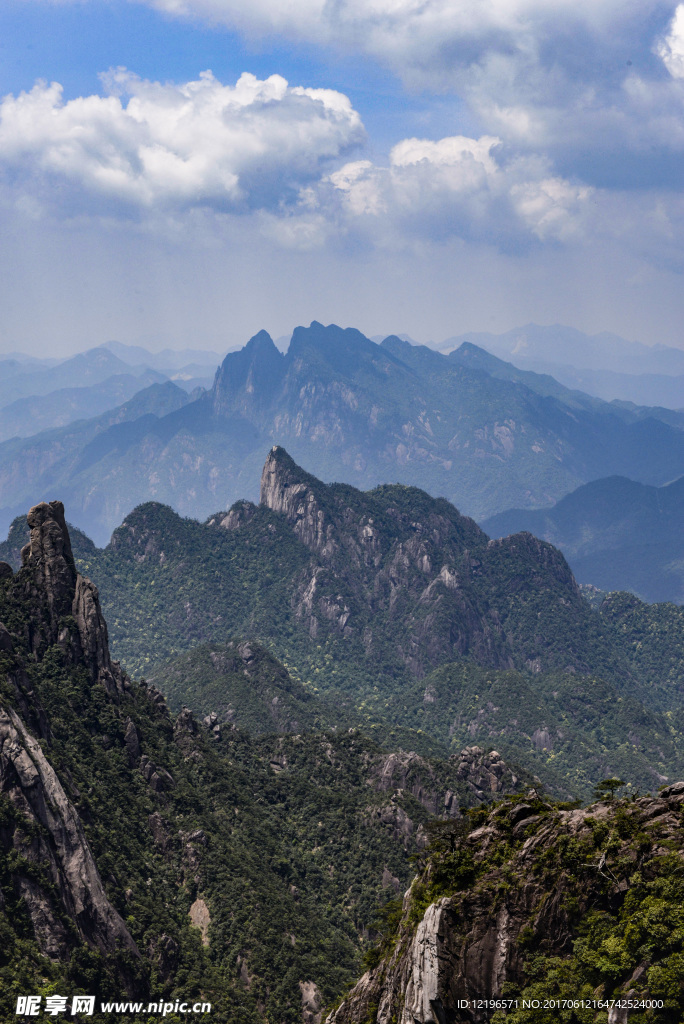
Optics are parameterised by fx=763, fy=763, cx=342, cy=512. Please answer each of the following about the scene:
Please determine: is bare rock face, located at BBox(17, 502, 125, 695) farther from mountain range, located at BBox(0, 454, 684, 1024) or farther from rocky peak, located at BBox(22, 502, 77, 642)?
mountain range, located at BBox(0, 454, 684, 1024)

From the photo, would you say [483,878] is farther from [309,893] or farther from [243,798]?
[243,798]

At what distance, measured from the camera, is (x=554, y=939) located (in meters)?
39.3

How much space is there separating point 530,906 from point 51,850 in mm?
43492

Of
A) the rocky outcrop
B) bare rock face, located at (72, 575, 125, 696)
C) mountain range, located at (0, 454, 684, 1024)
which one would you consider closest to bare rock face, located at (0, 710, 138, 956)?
mountain range, located at (0, 454, 684, 1024)

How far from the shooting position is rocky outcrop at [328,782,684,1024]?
3838 centimetres

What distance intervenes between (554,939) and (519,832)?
26.1ft

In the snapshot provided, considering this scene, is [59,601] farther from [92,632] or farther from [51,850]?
[51,850]

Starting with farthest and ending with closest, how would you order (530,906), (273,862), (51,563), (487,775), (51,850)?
→ (487,775) < (51,563) < (273,862) < (51,850) < (530,906)

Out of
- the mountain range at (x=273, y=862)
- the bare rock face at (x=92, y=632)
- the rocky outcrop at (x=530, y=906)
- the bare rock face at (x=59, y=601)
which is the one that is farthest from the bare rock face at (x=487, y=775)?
the rocky outcrop at (x=530, y=906)

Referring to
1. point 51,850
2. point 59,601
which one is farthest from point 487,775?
point 51,850

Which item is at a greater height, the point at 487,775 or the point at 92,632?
the point at 92,632

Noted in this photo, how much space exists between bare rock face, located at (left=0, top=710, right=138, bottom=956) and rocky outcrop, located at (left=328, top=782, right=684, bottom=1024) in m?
31.7

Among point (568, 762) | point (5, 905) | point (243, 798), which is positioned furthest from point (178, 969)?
point (568, 762)

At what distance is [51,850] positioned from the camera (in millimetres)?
65250
